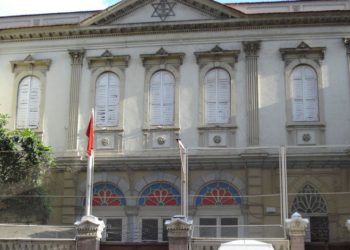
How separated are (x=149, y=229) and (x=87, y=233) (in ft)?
26.0

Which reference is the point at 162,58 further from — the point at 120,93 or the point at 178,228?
the point at 178,228

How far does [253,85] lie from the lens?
25344 millimetres

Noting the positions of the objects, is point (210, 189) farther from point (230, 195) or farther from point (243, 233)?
point (243, 233)

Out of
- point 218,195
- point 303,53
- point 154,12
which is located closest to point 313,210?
point 218,195

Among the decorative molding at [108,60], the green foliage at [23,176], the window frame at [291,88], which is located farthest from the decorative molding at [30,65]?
the window frame at [291,88]

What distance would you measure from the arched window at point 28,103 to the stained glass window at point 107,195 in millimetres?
4003

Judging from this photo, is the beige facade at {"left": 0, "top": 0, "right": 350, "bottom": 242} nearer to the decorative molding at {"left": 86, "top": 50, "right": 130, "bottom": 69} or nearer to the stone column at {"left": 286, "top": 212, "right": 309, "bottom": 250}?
the decorative molding at {"left": 86, "top": 50, "right": 130, "bottom": 69}

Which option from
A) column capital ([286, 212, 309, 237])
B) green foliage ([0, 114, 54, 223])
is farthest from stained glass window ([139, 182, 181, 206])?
column capital ([286, 212, 309, 237])

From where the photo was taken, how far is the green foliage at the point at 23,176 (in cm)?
2241

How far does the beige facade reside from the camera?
24.2 meters

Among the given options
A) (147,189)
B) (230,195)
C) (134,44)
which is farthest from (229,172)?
(134,44)

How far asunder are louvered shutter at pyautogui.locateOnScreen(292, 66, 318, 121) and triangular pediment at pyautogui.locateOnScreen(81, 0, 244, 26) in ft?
13.9

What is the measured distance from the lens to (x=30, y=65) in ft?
89.1

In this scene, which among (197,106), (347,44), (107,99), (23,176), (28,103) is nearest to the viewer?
(23,176)
